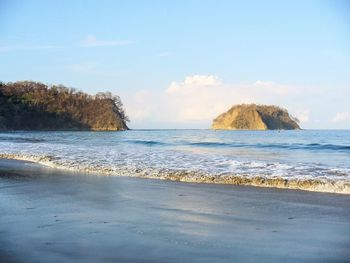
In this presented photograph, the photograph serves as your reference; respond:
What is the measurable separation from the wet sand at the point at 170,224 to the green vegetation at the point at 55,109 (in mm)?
100489

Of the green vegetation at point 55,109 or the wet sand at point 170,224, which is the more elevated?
the green vegetation at point 55,109

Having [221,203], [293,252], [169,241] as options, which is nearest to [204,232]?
[169,241]

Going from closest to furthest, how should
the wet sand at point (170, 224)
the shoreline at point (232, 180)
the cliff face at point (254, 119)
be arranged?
the wet sand at point (170, 224)
the shoreline at point (232, 180)
the cliff face at point (254, 119)

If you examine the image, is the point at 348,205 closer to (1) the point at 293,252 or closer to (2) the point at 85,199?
(1) the point at 293,252

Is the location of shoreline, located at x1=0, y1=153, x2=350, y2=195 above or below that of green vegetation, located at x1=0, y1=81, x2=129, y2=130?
below

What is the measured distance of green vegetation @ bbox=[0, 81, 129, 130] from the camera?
364 feet

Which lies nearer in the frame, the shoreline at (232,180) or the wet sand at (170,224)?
the wet sand at (170,224)

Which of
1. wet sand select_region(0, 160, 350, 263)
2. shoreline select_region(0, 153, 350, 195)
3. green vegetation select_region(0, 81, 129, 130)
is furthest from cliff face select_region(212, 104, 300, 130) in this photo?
wet sand select_region(0, 160, 350, 263)

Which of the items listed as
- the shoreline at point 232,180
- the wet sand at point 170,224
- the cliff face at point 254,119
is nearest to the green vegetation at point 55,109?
the cliff face at point 254,119

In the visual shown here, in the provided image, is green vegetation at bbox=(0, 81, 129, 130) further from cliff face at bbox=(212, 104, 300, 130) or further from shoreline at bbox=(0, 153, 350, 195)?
shoreline at bbox=(0, 153, 350, 195)

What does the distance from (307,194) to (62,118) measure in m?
121

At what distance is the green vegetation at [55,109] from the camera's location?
364 feet

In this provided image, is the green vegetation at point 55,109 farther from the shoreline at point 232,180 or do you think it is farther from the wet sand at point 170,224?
the wet sand at point 170,224

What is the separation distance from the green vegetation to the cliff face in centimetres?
4015
